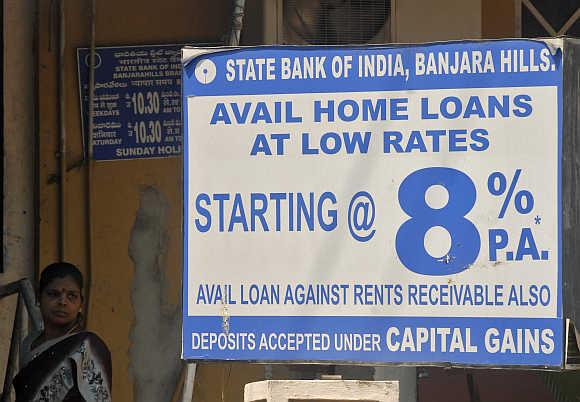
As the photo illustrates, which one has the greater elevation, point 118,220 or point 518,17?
point 518,17

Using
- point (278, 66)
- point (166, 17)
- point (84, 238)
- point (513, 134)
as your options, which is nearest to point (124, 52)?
point (166, 17)

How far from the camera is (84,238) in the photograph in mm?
6668

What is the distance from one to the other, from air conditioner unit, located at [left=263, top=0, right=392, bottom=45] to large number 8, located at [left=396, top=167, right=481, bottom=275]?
2.75 metres

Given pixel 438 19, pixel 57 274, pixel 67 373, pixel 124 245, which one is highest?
pixel 438 19

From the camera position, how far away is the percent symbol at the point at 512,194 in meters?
3.64

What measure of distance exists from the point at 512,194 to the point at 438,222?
239 mm

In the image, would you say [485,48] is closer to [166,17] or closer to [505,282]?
[505,282]

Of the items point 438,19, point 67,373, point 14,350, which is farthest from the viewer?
point 438,19

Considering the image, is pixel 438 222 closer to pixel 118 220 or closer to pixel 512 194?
pixel 512 194

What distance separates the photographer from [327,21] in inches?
251

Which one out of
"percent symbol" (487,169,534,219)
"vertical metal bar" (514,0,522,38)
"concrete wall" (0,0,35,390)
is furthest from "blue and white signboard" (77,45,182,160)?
"percent symbol" (487,169,534,219)

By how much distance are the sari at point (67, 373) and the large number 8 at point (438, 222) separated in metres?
2.21

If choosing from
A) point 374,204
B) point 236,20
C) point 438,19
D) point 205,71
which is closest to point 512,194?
point 374,204

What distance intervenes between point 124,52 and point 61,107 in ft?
1.52
